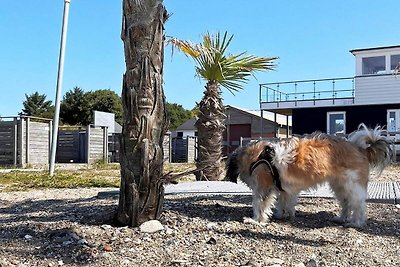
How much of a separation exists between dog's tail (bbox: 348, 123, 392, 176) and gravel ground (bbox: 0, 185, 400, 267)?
0.63m

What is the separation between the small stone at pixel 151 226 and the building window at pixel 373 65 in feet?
78.2

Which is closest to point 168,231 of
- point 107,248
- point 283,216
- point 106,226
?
point 106,226

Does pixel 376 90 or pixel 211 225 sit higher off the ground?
pixel 376 90

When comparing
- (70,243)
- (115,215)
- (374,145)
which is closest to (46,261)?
(70,243)

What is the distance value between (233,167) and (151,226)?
139cm

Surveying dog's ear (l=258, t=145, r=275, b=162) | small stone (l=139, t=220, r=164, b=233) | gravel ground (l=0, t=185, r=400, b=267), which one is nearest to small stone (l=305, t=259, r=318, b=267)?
gravel ground (l=0, t=185, r=400, b=267)

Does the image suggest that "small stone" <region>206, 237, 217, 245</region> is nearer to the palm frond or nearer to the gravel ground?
the gravel ground

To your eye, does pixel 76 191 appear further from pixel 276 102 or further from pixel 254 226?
pixel 276 102

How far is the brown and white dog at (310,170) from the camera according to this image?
4.82m

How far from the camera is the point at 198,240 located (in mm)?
4023

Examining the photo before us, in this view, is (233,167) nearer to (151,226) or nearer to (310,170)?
(310,170)

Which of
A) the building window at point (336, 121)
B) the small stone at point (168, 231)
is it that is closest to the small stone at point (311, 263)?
the small stone at point (168, 231)

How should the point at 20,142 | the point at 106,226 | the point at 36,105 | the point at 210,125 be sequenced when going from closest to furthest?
the point at 106,226
the point at 210,125
the point at 20,142
the point at 36,105

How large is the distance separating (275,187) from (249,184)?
319 mm
